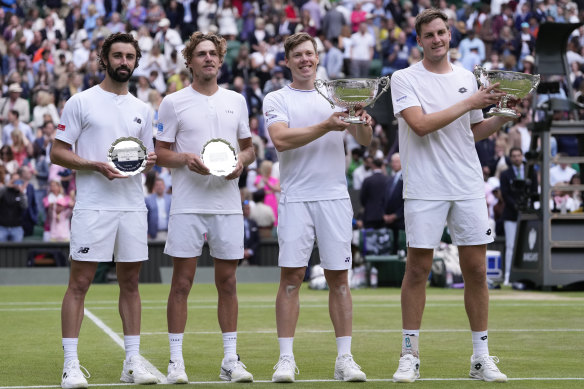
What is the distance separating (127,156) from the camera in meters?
7.27

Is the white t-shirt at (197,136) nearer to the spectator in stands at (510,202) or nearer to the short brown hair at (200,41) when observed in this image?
the short brown hair at (200,41)

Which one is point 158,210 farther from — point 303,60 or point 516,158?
point 303,60

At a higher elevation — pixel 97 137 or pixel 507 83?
pixel 507 83

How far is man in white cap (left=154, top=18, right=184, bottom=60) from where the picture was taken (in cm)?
2617

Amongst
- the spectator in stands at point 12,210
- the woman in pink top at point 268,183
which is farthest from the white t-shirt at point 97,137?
the woman in pink top at point 268,183

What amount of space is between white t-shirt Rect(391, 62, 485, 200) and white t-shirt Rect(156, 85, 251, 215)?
1.20 m

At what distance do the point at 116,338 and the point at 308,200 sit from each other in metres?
3.51

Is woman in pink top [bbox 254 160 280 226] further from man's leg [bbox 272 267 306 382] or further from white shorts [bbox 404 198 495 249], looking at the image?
white shorts [bbox 404 198 495 249]

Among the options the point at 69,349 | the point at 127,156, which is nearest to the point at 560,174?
the point at 127,156

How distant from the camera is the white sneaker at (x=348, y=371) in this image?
723cm

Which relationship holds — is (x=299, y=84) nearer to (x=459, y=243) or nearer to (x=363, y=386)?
(x=459, y=243)

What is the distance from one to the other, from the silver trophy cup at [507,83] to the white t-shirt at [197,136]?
1.77 m

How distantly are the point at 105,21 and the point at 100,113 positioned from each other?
68.1 feet

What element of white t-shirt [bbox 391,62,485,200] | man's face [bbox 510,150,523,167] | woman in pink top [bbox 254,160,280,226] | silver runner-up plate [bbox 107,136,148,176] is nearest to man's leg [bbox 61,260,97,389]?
silver runner-up plate [bbox 107,136,148,176]
